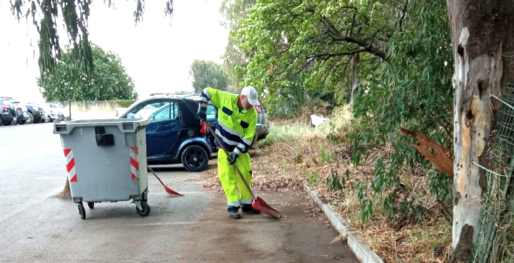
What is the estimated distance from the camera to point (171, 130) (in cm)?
1070

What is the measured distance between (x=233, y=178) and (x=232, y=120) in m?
0.83

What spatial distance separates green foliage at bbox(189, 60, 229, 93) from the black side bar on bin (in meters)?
41.4

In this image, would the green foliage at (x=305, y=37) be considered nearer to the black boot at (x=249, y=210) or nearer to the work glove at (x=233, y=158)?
the work glove at (x=233, y=158)

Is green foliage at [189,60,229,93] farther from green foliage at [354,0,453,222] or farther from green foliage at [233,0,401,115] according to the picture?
green foliage at [354,0,453,222]

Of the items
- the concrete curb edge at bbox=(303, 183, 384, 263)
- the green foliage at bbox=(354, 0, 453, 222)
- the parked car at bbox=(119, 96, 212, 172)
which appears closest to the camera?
the concrete curb edge at bbox=(303, 183, 384, 263)

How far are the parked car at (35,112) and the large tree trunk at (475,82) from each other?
33.4 metres

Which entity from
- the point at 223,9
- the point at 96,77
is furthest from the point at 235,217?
the point at 223,9

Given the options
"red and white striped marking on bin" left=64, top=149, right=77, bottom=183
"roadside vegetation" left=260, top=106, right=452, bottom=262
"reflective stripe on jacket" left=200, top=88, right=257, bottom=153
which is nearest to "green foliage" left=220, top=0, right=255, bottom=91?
"roadside vegetation" left=260, top=106, right=452, bottom=262

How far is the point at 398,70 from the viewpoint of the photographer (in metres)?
5.09

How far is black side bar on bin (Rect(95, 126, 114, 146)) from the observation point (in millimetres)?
6633

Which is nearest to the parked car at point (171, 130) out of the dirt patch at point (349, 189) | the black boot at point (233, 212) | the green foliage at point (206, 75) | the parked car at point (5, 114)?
the dirt patch at point (349, 189)

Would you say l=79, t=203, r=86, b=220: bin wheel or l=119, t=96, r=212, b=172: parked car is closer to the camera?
l=79, t=203, r=86, b=220: bin wheel

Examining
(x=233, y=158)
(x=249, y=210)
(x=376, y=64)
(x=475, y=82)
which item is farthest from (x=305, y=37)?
(x=475, y=82)

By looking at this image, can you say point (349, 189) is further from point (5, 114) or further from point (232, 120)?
point (5, 114)
